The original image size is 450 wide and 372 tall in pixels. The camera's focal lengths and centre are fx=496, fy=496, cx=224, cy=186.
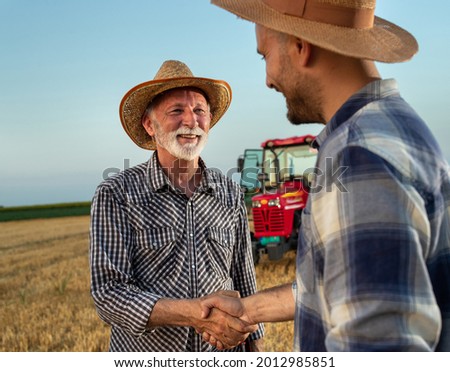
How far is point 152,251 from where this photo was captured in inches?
101

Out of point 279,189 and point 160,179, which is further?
point 279,189

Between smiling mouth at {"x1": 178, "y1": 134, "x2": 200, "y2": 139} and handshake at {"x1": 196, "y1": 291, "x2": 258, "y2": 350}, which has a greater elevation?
smiling mouth at {"x1": 178, "y1": 134, "x2": 200, "y2": 139}

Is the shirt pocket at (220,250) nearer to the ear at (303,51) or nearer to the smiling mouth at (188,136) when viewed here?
the smiling mouth at (188,136)

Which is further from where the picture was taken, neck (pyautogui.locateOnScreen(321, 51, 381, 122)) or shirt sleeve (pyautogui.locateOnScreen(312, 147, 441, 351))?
neck (pyautogui.locateOnScreen(321, 51, 381, 122))

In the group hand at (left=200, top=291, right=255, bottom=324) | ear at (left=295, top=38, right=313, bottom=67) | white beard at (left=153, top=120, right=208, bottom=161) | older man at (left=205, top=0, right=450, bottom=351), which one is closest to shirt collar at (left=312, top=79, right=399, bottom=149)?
older man at (left=205, top=0, right=450, bottom=351)

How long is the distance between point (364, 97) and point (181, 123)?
175 centimetres

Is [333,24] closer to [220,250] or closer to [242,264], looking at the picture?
[220,250]

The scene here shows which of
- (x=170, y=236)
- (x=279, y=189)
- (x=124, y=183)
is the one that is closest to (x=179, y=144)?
(x=124, y=183)

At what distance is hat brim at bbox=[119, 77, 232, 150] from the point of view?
9.82 feet

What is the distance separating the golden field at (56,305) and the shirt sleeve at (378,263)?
411cm

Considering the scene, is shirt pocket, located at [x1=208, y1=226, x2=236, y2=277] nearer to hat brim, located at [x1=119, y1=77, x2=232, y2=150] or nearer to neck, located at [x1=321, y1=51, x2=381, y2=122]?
hat brim, located at [x1=119, y1=77, x2=232, y2=150]

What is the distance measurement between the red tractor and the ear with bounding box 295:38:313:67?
7.71m
